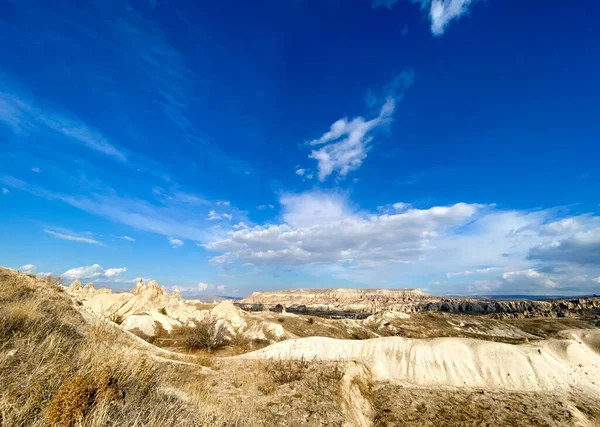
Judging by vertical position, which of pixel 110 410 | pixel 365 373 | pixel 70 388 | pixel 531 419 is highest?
pixel 70 388

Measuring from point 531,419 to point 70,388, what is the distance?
21.4 m

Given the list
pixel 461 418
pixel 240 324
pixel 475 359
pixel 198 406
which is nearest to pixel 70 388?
pixel 198 406

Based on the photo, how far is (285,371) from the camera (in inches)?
580

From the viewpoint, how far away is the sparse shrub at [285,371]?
1384cm

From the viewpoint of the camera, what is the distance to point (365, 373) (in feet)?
62.0

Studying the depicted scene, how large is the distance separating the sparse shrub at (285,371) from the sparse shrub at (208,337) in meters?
38.5

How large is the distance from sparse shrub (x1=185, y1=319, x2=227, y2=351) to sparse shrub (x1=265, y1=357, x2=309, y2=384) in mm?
38522

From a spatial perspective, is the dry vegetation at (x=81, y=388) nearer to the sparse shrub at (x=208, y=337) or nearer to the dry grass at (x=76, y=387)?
the dry grass at (x=76, y=387)

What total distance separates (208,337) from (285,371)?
4385 cm

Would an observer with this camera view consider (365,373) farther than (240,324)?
No

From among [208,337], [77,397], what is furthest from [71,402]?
[208,337]

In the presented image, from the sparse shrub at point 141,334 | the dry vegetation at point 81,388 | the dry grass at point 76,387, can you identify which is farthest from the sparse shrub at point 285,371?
the sparse shrub at point 141,334

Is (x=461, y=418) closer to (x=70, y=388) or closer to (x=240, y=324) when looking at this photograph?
(x=70, y=388)

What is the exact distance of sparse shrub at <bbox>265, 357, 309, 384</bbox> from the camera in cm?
1384
